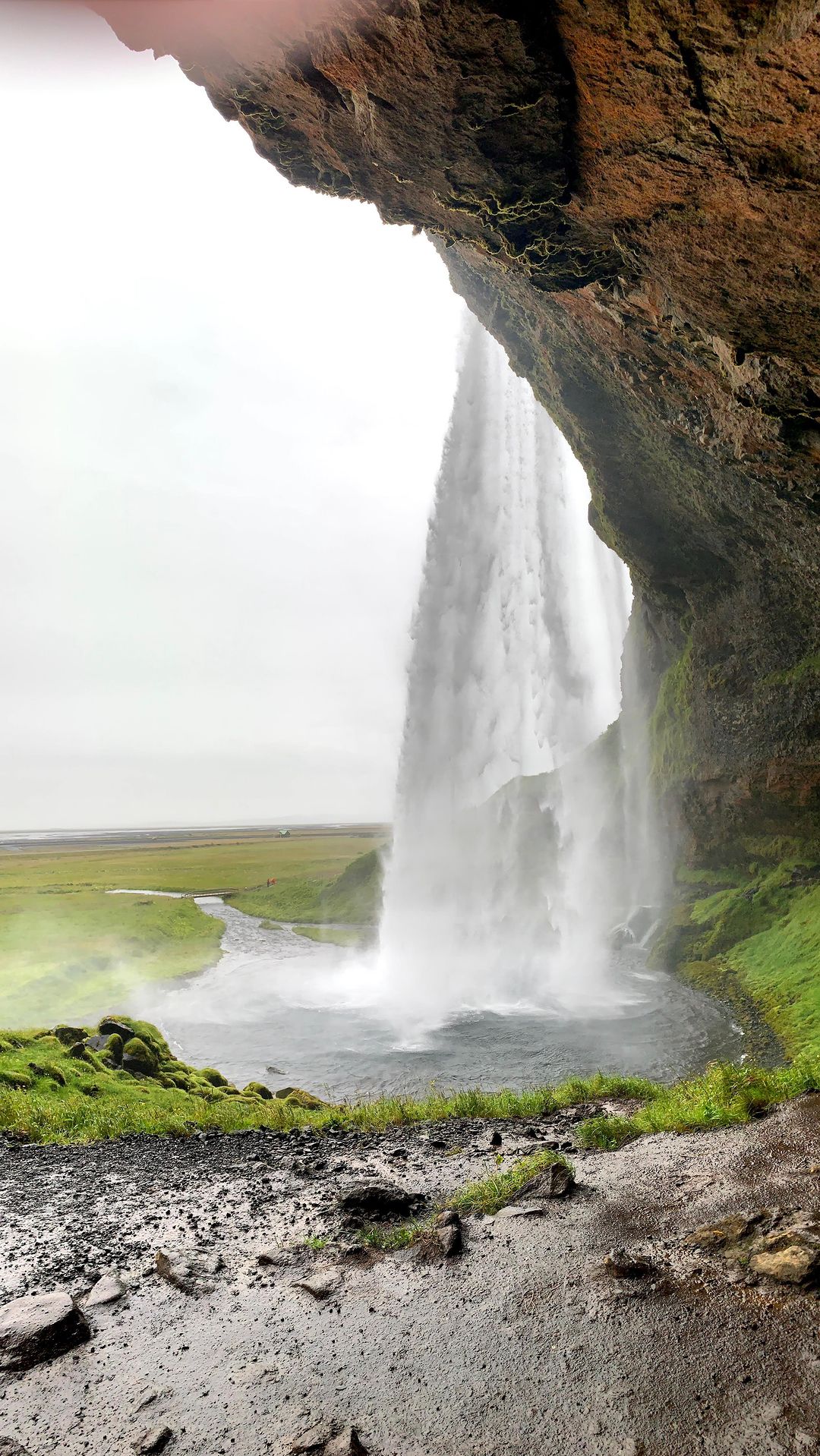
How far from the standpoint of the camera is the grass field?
28.9m

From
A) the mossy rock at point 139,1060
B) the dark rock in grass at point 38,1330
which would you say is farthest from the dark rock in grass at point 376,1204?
the mossy rock at point 139,1060

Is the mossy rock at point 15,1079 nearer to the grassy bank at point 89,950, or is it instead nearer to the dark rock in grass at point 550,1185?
the dark rock in grass at point 550,1185

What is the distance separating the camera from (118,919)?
140 feet

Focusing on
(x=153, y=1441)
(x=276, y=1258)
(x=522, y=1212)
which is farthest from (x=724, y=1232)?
(x=153, y=1441)

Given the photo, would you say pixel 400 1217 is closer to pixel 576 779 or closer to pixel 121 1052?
pixel 121 1052

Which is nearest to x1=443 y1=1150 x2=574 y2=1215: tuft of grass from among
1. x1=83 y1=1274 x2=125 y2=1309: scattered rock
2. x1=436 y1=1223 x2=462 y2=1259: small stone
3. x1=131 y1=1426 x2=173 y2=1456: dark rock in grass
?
x1=436 y1=1223 x2=462 y2=1259: small stone

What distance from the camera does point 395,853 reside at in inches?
1420

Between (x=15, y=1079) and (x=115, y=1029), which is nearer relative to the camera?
(x=15, y=1079)

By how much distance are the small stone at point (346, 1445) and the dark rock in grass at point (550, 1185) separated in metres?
3.59

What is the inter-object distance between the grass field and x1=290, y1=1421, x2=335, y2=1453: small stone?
81.1ft

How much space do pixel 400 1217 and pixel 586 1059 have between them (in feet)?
35.0

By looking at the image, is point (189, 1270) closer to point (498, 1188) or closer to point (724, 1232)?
point (498, 1188)

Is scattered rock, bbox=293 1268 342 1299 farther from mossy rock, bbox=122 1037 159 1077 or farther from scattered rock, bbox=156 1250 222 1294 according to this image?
mossy rock, bbox=122 1037 159 1077

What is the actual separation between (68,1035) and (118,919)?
29.7m
